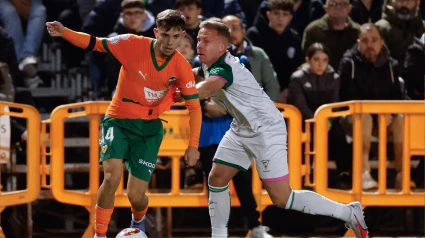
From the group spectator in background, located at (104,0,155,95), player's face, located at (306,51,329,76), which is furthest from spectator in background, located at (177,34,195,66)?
player's face, located at (306,51,329,76)

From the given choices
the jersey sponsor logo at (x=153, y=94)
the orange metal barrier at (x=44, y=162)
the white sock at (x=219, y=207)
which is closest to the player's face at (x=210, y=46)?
the jersey sponsor logo at (x=153, y=94)

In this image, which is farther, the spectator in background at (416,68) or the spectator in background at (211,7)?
the spectator in background at (211,7)

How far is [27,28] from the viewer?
11711 millimetres

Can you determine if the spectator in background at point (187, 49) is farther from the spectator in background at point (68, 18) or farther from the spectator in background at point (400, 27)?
the spectator in background at point (400, 27)

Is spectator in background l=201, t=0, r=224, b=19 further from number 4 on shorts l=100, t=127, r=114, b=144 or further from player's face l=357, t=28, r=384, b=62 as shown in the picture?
number 4 on shorts l=100, t=127, r=114, b=144

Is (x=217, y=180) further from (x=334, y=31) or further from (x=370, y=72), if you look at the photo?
(x=334, y=31)

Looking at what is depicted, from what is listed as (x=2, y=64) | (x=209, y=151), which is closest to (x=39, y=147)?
(x=2, y=64)

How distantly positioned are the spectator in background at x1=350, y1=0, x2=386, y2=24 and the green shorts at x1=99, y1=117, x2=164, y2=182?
4.78 m

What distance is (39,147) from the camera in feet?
32.8

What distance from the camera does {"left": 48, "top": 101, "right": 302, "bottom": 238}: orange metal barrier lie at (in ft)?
32.7

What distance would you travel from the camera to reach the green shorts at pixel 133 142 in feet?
26.5

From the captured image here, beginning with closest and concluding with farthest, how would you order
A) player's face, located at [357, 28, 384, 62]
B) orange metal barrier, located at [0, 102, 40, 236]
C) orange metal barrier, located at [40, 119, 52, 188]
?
1. orange metal barrier, located at [0, 102, 40, 236]
2. orange metal barrier, located at [40, 119, 52, 188]
3. player's face, located at [357, 28, 384, 62]

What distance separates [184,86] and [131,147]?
0.73 metres

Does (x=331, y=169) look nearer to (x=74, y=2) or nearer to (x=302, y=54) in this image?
(x=302, y=54)
